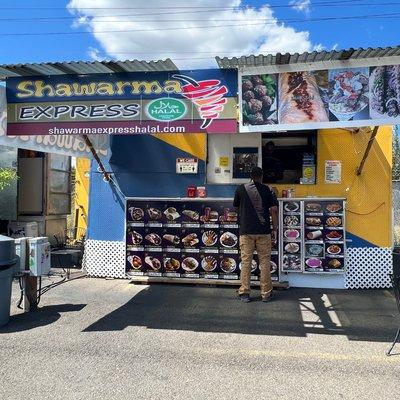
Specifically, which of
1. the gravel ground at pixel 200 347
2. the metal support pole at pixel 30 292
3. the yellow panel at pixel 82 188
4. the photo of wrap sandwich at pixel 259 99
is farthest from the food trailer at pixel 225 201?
the metal support pole at pixel 30 292

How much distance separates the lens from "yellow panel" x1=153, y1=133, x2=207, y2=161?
26.9ft

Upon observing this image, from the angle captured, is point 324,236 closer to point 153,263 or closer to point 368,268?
point 368,268

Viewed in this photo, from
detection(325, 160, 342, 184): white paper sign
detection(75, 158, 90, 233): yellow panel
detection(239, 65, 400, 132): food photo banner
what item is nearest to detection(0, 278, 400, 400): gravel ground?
detection(325, 160, 342, 184): white paper sign

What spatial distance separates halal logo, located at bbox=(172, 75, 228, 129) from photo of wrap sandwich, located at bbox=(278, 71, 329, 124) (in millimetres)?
727

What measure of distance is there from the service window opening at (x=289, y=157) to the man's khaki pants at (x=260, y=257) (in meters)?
1.47

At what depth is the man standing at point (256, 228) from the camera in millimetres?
6953

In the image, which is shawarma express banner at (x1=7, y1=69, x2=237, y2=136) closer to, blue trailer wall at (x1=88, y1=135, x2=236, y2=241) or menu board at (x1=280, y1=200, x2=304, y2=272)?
blue trailer wall at (x1=88, y1=135, x2=236, y2=241)

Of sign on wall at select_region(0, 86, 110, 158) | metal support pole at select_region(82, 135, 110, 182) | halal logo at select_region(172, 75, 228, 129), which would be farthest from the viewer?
metal support pole at select_region(82, 135, 110, 182)

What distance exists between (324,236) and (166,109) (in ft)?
11.7

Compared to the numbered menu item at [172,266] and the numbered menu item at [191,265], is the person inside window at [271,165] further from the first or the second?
the numbered menu item at [172,266]

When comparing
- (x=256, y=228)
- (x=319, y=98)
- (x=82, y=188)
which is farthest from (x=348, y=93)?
(x=82, y=188)

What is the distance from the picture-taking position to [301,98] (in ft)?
18.6

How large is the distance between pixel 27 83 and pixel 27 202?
5359mm

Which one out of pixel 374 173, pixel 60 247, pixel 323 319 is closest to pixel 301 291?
pixel 323 319
